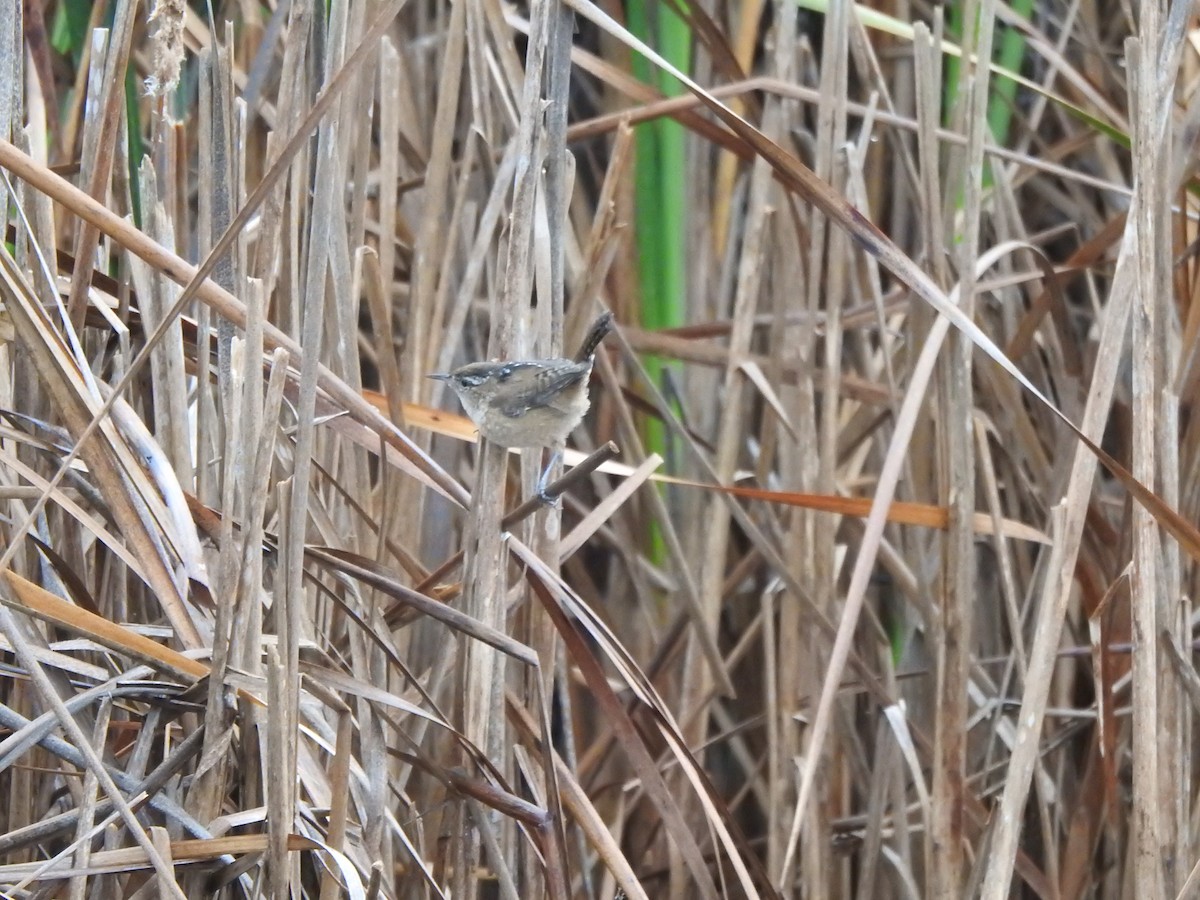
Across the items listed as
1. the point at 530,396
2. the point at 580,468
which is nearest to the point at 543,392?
the point at 530,396

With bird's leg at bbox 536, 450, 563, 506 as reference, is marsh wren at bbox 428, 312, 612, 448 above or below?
above

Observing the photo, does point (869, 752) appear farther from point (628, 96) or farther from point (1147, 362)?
point (628, 96)

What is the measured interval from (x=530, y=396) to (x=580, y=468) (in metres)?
0.28

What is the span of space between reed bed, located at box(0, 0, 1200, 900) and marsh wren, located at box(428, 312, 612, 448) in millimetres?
43

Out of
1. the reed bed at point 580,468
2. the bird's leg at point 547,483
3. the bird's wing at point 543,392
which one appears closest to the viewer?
the reed bed at point 580,468

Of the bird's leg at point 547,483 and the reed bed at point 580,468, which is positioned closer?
the reed bed at point 580,468

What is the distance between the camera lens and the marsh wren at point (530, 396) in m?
1.48

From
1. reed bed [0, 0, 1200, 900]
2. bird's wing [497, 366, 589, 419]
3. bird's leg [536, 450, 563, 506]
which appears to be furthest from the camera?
bird's wing [497, 366, 589, 419]

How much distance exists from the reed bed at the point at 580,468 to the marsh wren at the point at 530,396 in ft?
0.14

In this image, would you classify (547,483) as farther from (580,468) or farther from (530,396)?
(580,468)

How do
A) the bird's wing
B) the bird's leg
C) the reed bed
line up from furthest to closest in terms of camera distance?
the bird's wing → the bird's leg → the reed bed

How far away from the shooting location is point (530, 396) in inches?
Answer: 60.9

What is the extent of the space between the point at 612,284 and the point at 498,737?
3.37 ft

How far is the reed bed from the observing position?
4.10 feet
